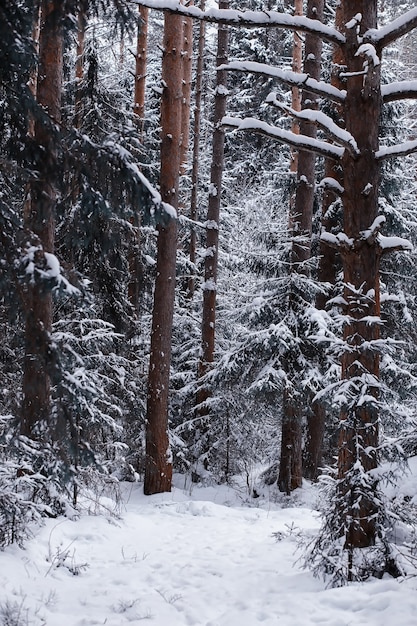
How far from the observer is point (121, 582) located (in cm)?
561

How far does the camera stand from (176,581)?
18.6ft

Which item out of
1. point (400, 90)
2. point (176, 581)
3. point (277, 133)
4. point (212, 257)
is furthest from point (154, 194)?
point (212, 257)

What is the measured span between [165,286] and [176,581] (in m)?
5.81

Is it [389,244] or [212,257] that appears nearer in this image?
[389,244]

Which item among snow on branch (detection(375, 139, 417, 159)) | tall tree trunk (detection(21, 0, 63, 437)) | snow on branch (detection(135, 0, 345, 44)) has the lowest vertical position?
tall tree trunk (detection(21, 0, 63, 437))

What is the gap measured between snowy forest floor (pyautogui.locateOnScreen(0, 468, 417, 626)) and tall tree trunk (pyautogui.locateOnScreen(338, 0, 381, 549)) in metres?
0.74

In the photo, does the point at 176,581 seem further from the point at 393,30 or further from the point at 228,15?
the point at 393,30

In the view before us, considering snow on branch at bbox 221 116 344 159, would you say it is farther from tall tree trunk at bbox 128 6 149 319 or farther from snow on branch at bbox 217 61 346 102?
tall tree trunk at bbox 128 6 149 319

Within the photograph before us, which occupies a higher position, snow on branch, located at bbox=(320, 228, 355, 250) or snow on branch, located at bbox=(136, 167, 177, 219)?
snow on branch, located at bbox=(136, 167, 177, 219)

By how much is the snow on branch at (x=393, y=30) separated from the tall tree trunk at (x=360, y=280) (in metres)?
0.13

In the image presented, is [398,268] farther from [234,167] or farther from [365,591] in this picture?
[234,167]

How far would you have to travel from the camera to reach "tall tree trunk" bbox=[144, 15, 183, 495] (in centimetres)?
1039

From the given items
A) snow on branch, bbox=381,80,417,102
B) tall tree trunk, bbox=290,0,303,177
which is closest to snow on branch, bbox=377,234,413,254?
snow on branch, bbox=381,80,417,102

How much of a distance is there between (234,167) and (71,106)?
42.3 ft
